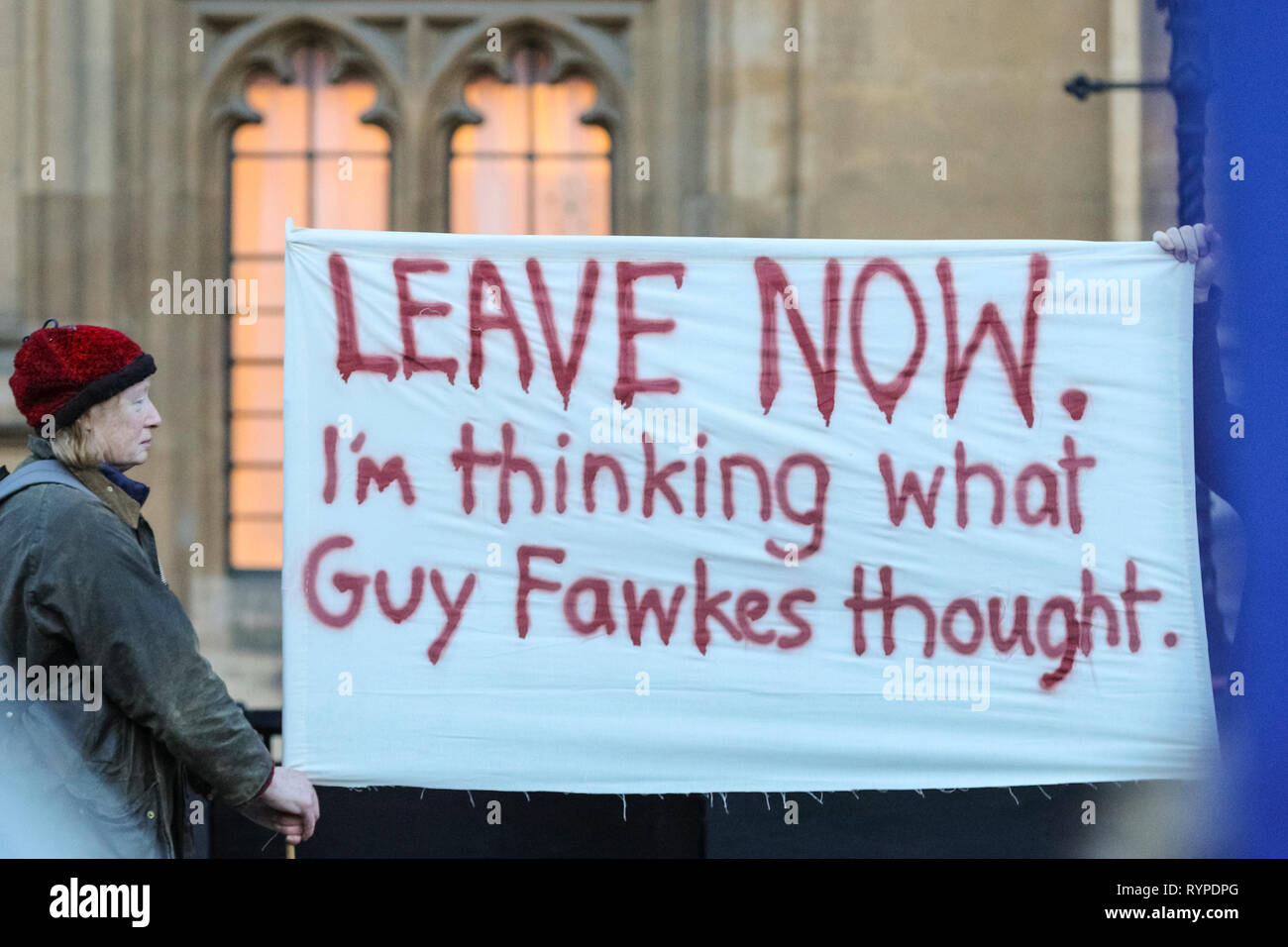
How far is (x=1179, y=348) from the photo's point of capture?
10.7ft

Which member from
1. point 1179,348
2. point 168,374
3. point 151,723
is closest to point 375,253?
point 151,723

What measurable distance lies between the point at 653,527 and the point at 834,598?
0.44m

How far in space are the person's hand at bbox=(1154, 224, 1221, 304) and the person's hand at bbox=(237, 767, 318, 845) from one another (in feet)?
7.35

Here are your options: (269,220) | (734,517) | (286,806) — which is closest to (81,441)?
(286,806)

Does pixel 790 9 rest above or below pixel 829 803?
above

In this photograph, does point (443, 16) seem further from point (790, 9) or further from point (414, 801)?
point (414, 801)

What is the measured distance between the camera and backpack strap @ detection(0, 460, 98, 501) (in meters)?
2.67

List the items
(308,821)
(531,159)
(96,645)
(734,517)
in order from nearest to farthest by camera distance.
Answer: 1. (96,645)
2. (308,821)
3. (734,517)
4. (531,159)

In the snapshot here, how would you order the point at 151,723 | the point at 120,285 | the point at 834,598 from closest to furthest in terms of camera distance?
the point at 151,723
the point at 834,598
the point at 120,285

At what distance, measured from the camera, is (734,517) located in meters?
3.21

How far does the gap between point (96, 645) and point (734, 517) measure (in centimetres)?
137

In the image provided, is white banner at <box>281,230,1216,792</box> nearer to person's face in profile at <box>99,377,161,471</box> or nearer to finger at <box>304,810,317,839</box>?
finger at <box>304,810,317,839</box>

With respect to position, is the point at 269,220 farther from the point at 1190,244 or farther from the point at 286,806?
the point at 1190,244
